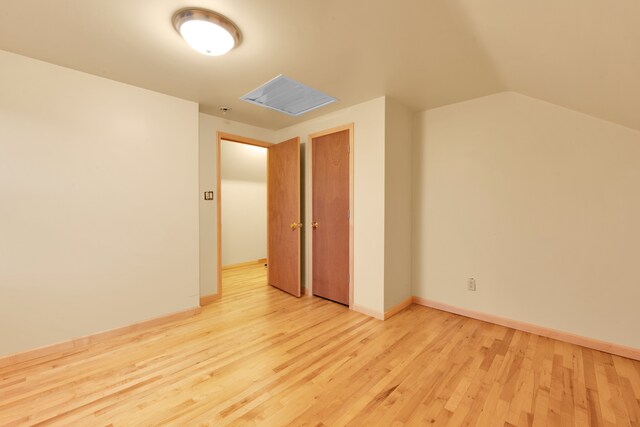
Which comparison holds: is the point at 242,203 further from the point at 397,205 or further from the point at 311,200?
the point at 397,205

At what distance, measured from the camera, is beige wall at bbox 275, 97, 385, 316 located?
2777 millimetres

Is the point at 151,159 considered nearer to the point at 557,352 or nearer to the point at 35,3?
the point at 35,3

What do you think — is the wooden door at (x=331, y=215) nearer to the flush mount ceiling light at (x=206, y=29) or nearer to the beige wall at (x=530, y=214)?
the beige wall at (x=530, y=214)

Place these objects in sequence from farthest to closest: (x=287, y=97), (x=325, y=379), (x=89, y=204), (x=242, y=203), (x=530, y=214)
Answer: (x=242, y=203) < (x=287, y=97) < (x=530, y=214) < (x=89, y=204) < (x=325, y=379)

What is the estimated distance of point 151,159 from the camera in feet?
8.64

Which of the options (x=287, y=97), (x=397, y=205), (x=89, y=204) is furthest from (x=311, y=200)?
(x=89, y=204)

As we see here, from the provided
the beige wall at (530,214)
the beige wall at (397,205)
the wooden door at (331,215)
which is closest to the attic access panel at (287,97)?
the wooden door at (331,215)

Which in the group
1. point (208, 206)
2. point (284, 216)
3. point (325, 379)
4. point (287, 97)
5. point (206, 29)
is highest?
point (287, 97)

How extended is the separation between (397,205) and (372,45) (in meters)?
1.67

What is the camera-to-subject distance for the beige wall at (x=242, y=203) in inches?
194

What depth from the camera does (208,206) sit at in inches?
130

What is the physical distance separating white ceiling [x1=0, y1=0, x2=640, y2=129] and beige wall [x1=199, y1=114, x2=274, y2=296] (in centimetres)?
78

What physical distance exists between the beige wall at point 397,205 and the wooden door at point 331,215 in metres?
0.51

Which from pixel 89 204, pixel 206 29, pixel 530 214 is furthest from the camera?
pixel 530 214
